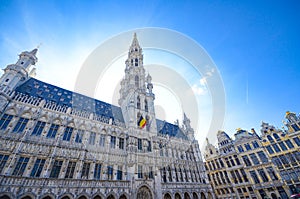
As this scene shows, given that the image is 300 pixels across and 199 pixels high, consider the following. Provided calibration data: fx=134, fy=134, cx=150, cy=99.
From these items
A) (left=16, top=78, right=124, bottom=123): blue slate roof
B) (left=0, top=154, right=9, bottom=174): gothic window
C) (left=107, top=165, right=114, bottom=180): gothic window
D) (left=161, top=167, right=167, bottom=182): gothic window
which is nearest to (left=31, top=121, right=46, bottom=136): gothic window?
(left=0, top=154, right=9, bottom=174): gothic window

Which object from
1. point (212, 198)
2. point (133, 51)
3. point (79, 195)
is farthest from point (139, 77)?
point (212, 198)

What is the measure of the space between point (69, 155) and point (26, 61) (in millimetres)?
17689

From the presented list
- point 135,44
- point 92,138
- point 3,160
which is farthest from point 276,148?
point 3,160

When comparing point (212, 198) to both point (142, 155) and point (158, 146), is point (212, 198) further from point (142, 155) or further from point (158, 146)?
point (142, 155)

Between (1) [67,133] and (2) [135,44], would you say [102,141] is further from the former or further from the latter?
(2) [135,44]

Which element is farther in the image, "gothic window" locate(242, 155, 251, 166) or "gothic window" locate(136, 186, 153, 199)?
"gothic window" locate(242, 155, 251, 166)

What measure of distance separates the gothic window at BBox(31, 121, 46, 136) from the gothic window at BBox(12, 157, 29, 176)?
313 cm

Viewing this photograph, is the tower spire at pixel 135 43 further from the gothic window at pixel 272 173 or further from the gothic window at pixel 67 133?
the gothic window at pixel 272 173

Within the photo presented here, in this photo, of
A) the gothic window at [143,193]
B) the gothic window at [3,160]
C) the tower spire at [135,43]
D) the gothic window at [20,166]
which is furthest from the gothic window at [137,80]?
the gothic window at [3,160]

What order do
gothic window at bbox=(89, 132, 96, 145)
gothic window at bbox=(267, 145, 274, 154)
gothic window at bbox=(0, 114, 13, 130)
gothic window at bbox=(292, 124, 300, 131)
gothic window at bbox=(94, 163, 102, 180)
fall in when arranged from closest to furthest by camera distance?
gothic window at bbox=(0, 114, 13, 130), gothic window at bbox=(94, 163, 102, 180), gothic window at bbox=(89, 132, 96, 145), gothic window at bbox=(292, 124, 300, 131), gothic window at bbox=(267, 145, 274, 154)

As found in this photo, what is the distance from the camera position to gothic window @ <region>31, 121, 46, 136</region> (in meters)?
17.4

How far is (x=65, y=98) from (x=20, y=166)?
40.2 feet

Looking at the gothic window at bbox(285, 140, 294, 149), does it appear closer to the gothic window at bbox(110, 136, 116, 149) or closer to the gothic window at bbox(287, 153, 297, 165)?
the gothic window at bbox(287, 153, 297, 165)

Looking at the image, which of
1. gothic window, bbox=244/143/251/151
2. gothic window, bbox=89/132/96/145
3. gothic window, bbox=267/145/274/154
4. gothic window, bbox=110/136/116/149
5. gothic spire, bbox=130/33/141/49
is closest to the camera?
gothic window, bbox=89/132/96/145
